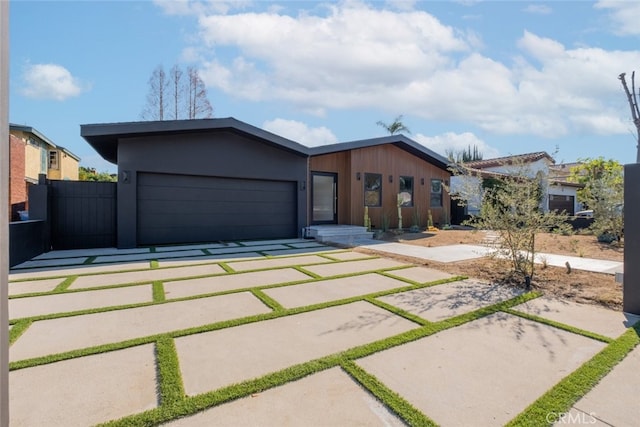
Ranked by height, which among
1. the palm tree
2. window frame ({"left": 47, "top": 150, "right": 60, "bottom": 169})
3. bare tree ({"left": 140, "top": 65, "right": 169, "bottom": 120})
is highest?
bare tree ({"left": 140, "top": 65, "right": 169, "bottom": 120})

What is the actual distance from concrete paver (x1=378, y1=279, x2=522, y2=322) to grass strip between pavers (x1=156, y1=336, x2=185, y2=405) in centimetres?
244

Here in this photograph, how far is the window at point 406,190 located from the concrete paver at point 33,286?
37.3 feet

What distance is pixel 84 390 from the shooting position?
2.04m

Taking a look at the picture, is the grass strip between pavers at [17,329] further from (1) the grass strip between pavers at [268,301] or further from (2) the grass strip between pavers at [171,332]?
(1) the grass strip between pavers at [268,301]

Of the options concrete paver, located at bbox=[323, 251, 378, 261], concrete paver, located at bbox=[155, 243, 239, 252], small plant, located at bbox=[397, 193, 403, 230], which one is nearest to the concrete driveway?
concrete paver, located at bbox=[323, 251, 378, 261]

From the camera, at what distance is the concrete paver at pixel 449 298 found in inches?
142

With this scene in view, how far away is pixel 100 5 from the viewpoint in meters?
6.61

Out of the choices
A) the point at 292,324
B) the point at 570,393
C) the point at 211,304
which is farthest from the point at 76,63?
the point at 570,393

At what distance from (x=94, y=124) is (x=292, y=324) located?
7.18 m

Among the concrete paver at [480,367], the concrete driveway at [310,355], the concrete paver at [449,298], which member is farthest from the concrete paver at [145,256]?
the concrete paver at [480,367]

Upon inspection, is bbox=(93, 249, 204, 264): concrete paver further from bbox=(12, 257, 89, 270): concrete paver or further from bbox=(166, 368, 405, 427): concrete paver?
bbox=(166, 368, 405, 427): concrete paver

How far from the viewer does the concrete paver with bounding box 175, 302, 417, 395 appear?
7.47 feet

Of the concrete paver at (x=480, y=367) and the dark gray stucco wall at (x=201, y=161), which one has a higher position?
the dark gray stucco wall at (x=201, y=161)

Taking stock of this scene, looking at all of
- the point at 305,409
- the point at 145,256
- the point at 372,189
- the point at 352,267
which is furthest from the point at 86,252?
Result: the point at 372,189
